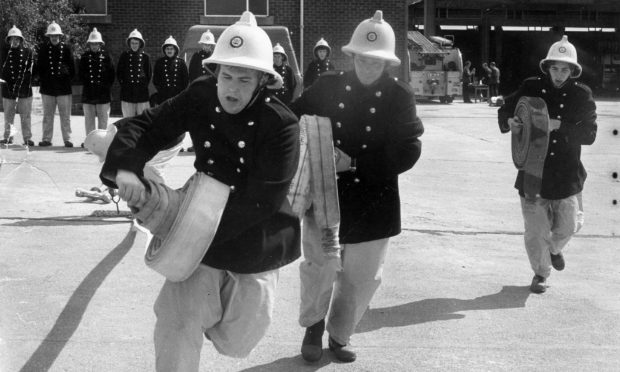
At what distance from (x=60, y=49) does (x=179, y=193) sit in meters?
11.3

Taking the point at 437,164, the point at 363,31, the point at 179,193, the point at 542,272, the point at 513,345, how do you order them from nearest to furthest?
the point at 179,193 < the point at 363,31 < the point at 513,345 < the point at 542,272 < the point at 437,164

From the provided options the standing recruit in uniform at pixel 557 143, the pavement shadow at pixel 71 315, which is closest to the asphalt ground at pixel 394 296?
the pavement shadow at pixel 71 315

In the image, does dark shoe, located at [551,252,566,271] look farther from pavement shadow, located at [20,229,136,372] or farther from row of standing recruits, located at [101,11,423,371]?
row of standing recruits, located at [101,11,423,371]

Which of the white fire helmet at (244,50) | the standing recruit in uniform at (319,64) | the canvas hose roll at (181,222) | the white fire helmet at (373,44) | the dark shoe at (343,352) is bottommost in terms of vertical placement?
the dark shoe at (343,352)

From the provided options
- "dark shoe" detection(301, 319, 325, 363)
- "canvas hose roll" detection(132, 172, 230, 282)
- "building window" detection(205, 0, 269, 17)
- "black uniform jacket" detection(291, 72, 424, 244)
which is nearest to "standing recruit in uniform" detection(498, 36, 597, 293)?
"black uniform jacket" detection(291, 72, 424, 244)

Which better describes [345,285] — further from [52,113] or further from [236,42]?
[52,113]

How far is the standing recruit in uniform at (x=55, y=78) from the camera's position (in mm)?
14047

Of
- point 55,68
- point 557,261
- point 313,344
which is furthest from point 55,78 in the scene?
point 313,344

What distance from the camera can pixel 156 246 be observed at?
12.2ft

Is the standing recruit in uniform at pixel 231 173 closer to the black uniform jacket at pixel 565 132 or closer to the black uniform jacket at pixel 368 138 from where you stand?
the black uniform jacket at pixel 368 138

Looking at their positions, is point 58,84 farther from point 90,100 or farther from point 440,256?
Answer: point 440,256

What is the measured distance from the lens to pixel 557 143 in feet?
22.2

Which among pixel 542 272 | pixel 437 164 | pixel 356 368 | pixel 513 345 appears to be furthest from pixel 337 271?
pixel 437 164

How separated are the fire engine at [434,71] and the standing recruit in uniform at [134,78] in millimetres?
19593
